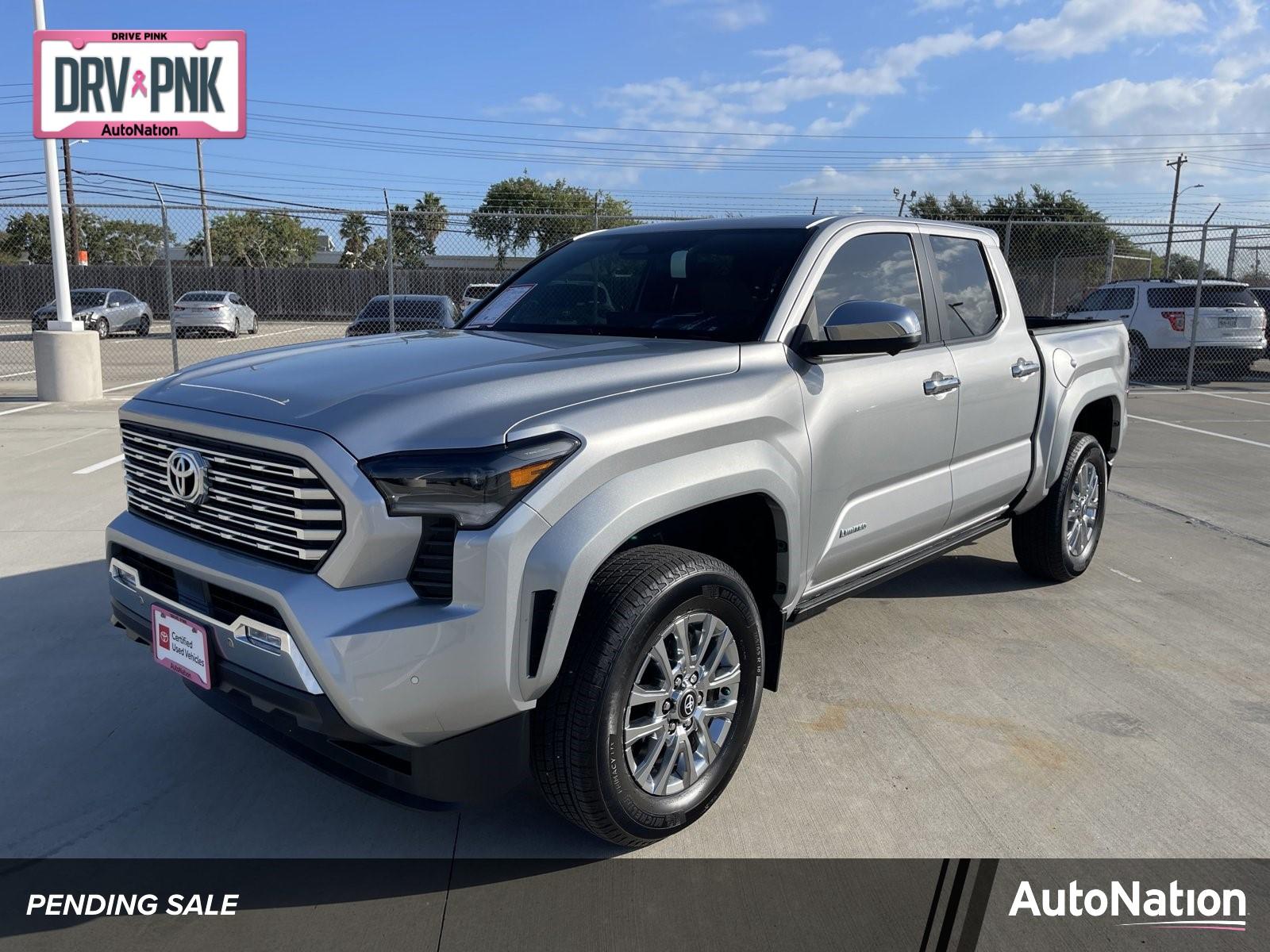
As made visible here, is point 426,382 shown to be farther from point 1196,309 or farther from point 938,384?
point 1196,309

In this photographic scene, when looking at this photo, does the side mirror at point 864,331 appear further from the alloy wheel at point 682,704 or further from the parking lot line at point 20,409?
the parking lot line at point 20,409

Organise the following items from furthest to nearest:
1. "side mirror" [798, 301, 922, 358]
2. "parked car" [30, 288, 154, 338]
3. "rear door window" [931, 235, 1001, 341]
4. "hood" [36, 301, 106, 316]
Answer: "parked car" [30, 288, 154, 338], "hood" [36, 301, 106, 316], "rear door window" [931, 235, 1001, 341], "side mirror" [798, 301, 922, 358]

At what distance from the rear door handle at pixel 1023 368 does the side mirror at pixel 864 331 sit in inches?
58.2

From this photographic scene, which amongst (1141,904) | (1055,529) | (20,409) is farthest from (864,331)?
(20,409)

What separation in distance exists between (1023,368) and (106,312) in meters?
30.1

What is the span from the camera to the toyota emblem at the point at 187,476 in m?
2.87

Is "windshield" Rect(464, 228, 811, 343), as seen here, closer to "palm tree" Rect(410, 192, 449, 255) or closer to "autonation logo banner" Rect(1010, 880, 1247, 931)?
"autonation logo banner" Rect(1010, 880, 1247, 931)

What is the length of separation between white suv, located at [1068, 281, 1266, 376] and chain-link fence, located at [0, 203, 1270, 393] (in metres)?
0.02

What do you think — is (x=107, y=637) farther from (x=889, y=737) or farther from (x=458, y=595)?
(x=889, y=737)

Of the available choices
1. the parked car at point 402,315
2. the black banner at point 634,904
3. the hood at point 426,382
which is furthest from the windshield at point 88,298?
the black banner at point 634,904

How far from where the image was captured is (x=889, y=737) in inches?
147

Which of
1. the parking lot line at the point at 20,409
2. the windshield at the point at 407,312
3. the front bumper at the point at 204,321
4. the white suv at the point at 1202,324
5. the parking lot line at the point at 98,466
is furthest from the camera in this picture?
the front bumper at the point at 204,321

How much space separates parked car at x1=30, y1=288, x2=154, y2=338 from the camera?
2788cm

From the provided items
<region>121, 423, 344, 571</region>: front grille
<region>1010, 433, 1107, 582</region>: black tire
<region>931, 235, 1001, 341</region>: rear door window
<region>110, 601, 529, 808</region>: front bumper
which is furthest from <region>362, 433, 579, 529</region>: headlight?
<region>1010, 433, 1107, 582</region>: black tire
